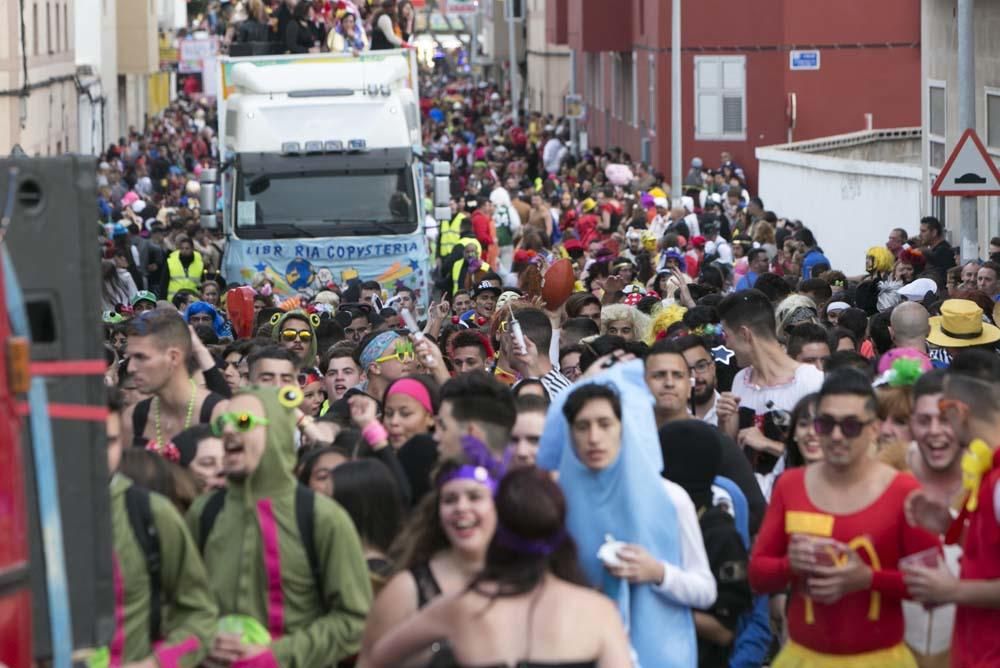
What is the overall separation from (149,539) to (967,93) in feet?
48.6

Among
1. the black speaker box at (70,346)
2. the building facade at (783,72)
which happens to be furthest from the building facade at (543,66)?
the black speaker box at (70,346)

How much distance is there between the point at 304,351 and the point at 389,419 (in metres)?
4.82

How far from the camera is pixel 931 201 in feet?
90.7

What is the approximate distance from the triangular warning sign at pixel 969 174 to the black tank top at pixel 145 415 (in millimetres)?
9808

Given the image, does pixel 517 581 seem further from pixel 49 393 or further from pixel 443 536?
pixel 49 393

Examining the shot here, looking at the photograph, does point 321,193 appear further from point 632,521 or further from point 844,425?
point 632,521

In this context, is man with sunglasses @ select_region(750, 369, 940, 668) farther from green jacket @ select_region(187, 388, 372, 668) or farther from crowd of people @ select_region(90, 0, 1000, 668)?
green jacket @ select_region(187, 388, 372, 668)

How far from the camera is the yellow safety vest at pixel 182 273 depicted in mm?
23188

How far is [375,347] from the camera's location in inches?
461

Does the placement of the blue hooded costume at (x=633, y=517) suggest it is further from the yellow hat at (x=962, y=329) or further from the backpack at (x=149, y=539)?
the yellow hat at (x=962, y=329)

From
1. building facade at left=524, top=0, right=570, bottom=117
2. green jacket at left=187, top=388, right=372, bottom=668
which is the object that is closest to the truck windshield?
green jacket at left=187, top=388, right=372, bottom=668

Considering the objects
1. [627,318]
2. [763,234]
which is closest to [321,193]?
[763,234]

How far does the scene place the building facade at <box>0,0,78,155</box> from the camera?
4397 cm

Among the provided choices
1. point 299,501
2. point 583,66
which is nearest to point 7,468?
point 299,501
